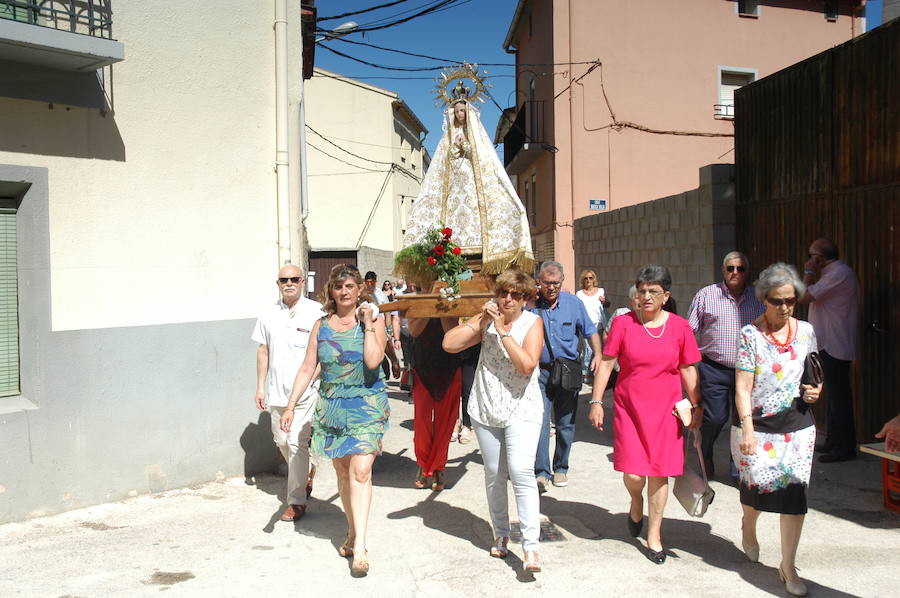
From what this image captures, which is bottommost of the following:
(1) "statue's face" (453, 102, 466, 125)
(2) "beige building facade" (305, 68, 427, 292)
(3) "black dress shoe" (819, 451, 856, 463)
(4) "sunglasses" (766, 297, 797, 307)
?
(3) "black dress shoe" (819, 451, 856, 463)

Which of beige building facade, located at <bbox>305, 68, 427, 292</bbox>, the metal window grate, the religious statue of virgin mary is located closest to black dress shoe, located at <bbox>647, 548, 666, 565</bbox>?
the religious statue of virgin mary

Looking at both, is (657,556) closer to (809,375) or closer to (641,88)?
(809,375)

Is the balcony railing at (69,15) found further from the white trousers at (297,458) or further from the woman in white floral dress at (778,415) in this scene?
the woman in white floral dress at (778,415)

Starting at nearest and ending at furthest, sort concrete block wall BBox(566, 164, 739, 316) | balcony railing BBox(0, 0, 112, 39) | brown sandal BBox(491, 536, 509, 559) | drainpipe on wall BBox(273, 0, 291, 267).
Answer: brown sandal BBox(491, 536, 509, 559)
balcony railing BBox(0, 0, 112, 39)
drainpipe on wall BBox(273, 0, 291, 267)
concrete block wall BBox(566, 164, 739, 316)

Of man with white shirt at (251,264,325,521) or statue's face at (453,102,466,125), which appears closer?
Result: man with white shirt at (251,264,325,521)

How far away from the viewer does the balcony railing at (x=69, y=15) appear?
17.8 feet

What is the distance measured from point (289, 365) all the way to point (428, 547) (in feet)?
5.74

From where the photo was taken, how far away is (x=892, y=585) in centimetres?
411

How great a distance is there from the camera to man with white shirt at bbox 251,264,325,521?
5566mm

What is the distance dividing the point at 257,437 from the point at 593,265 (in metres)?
9.84

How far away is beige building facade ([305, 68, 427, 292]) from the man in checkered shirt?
69.5 feet

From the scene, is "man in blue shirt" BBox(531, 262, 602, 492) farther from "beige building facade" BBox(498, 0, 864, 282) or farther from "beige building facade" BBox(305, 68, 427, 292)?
"beige building facade" BBox(305, 68, 427, 292)

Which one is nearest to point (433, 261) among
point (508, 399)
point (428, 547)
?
point (508, 399)

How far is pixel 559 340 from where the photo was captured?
615cm
